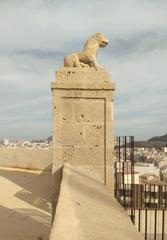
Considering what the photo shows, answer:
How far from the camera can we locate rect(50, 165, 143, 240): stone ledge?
73.6 inches

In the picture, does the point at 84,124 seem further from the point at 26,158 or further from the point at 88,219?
the point at 26,158

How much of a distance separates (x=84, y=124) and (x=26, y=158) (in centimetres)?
816

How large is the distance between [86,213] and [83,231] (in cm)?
46

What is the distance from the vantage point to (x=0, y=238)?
19.1 feet

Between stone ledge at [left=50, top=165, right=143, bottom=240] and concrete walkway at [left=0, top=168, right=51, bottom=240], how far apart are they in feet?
10.7

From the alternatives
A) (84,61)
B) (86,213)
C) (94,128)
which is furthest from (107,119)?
(86,213)

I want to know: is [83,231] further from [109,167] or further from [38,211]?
[38,211]

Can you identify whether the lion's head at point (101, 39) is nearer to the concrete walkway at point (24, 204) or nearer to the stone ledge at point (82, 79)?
the stone ledge at point (82, 79)

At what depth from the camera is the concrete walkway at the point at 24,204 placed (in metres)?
6.35

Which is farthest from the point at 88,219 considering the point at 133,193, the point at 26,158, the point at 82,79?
the point at 26,158

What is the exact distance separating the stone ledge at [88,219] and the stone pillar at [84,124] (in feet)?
7.37

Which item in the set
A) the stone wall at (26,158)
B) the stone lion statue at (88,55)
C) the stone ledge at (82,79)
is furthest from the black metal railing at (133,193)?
the stone wall at (26,158)

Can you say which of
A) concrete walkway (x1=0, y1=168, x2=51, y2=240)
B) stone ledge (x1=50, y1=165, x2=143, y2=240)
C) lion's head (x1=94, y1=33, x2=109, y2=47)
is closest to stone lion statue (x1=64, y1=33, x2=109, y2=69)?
lion's head (x1=94, y1=33, x2=109, y2=47)

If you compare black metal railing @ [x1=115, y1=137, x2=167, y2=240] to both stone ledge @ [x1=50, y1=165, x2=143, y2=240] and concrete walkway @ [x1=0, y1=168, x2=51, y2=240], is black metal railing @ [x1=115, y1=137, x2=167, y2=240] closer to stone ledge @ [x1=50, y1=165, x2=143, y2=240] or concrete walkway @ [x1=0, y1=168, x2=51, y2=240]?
concrete walkway @ [x1=0, y1=168, x2=51, y2=240]
